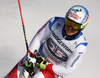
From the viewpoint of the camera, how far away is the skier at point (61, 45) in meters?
4.14

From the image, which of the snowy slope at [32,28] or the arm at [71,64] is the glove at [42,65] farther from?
the snowy slope at [32,28]

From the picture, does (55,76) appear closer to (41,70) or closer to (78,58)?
(41,70)

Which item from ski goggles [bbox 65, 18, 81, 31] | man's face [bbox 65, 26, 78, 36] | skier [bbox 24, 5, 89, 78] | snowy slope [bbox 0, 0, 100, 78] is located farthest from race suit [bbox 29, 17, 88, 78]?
snowy slope [bbox 0, 0, 100, 78]

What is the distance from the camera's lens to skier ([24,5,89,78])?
4137 millimetres

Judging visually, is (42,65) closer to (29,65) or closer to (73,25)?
(29,65)

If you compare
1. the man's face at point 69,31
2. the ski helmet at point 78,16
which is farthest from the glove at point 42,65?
the ski helmet at point 78,16

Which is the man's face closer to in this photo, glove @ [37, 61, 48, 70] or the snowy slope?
glove @ [37, 61, 48, 70]

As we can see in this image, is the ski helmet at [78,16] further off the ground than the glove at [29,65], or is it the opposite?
the ski helmet at [78,16]

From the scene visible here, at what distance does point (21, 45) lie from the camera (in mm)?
6836

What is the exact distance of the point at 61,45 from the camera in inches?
173

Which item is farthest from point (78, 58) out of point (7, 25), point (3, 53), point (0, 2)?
point (0, 2)

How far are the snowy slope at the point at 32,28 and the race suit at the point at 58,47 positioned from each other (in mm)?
1826

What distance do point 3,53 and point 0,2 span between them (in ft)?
6.88

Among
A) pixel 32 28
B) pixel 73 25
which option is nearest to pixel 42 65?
pixel 73 25
